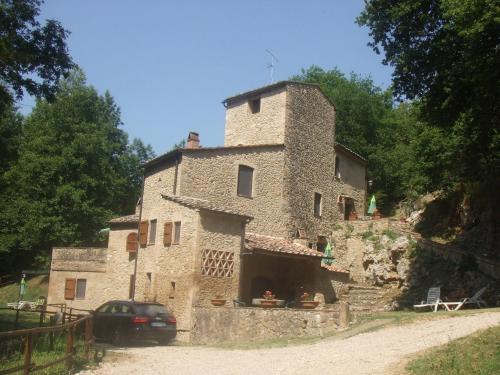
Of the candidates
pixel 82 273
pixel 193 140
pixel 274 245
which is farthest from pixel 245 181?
pixel 82 273

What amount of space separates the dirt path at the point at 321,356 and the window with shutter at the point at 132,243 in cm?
1011

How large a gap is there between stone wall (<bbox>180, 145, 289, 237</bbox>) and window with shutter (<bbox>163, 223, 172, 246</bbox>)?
322 centimetres

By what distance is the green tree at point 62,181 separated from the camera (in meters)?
35.1

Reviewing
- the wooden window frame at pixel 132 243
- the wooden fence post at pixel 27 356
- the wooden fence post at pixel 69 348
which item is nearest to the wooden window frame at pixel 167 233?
the wooden window frame at pixel 132 243

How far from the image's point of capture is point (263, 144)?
26.0m

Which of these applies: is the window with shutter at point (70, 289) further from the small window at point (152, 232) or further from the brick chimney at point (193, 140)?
the brick chimney at point (193, 140)

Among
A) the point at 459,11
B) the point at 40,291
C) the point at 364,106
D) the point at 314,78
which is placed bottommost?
the point at 40,291

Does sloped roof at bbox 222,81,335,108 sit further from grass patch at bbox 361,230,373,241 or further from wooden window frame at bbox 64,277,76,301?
wooden window frame at bbox 64,277,76,301

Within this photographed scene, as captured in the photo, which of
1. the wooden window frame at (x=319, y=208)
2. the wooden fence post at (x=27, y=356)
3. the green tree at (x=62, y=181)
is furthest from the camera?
the green tree at (x=62, y=181)

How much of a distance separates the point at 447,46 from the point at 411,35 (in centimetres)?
152

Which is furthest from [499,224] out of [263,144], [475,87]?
[263,144]

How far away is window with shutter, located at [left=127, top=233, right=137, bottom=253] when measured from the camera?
24.4 metres

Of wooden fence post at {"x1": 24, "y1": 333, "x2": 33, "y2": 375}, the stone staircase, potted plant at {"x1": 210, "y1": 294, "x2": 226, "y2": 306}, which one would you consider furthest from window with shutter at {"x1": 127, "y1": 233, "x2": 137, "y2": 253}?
wooden fence post at {"x1": 24, "y1": 333, "x2": 33, "y2": 375}

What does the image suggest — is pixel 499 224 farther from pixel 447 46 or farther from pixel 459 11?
pixel 459 11
